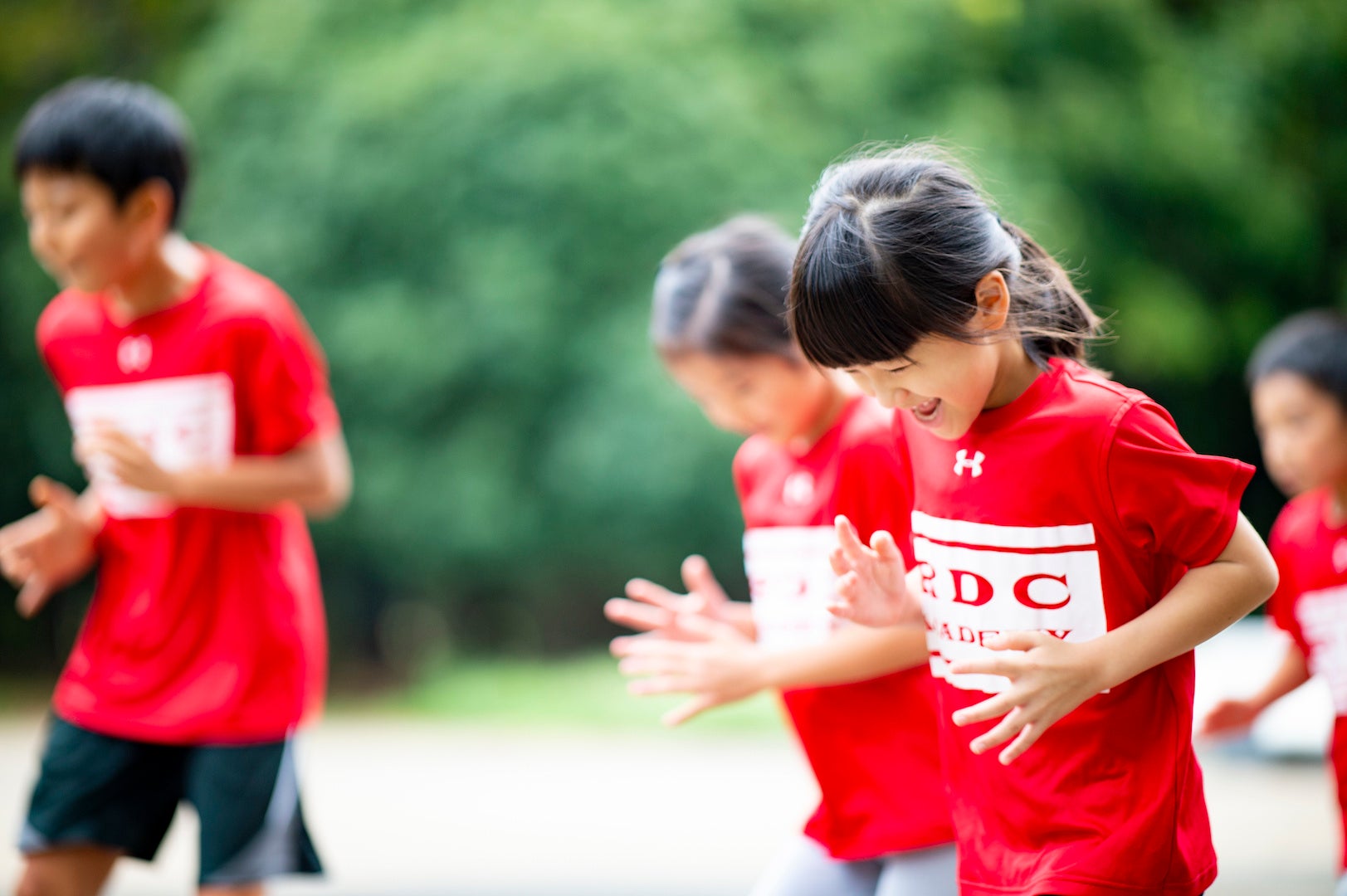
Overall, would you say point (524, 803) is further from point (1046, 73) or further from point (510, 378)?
point (1046, 73)

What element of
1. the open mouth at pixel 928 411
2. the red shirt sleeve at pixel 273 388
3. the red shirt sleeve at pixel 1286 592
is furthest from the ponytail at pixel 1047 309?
the red shirt sleeve at pixel 273 388

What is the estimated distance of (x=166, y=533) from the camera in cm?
266

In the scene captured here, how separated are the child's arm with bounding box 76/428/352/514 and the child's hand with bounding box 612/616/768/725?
0.83 metres

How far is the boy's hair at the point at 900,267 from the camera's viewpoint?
1.69m

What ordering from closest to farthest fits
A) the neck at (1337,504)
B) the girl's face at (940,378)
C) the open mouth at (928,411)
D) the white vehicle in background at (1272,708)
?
the girl's face at (940,378)
the open mouth at (928,411)
the neck at (1337,504)
the white vehicle in background at (1272,708)

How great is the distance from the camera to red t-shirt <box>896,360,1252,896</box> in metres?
1.68

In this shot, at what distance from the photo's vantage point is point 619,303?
8.25 metres

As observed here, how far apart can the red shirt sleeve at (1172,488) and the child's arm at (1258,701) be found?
0.95 metres

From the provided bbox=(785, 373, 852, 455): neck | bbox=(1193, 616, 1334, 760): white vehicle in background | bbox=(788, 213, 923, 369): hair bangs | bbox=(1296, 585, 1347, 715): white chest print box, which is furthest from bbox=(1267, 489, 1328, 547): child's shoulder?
bbox=(1193, 616, 1334, 760): white vehicle in background

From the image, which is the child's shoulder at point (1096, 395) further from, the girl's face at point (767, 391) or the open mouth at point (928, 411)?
the girl's face at point (767, 391)

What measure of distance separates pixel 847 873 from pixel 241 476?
1.33 meters

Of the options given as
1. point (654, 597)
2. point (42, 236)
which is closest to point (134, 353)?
point (42, 236)

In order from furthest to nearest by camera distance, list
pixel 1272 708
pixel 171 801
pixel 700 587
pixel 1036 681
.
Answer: pixel 1272 708
pixel 171 801
pixel 700 587
pixel 1036 681

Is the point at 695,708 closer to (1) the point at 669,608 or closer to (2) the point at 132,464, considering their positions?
(1) the point at 669,608
